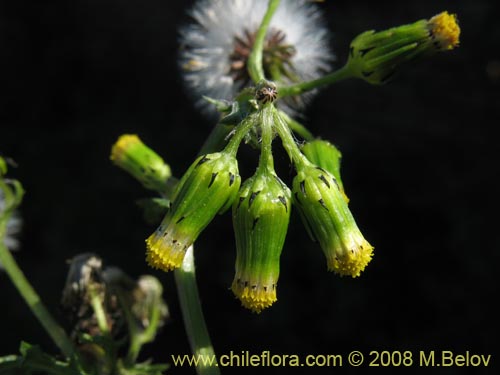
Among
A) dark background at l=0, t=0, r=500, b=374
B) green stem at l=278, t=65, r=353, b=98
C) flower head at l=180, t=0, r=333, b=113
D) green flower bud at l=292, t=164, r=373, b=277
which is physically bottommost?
green flower bud at l=292, t=164, r=373, b=277

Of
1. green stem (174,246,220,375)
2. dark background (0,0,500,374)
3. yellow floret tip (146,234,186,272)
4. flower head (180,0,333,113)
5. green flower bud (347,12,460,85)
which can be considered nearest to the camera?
yellow floret tip (146,234,186,272)

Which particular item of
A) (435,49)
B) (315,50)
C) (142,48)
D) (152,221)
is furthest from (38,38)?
(435,49)

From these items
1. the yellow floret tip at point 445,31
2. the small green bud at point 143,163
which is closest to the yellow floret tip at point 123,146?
the small green bud at point 143,163

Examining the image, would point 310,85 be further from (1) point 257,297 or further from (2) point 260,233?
(1) point 257,297

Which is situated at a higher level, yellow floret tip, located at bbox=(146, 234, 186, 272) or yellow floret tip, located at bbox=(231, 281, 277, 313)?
yellow floret tip, located at bbox=(146, 234, 186, 272)

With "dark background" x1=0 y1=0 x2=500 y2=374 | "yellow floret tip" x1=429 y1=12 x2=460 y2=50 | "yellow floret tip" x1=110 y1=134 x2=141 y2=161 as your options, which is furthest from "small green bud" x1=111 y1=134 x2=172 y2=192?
"dark background" x1=0 y1=0 x2=500 y2=374

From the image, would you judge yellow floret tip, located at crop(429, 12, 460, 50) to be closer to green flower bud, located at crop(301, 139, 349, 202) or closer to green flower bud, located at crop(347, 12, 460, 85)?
green flower bud, located at crop(347, 12, 460, 85)

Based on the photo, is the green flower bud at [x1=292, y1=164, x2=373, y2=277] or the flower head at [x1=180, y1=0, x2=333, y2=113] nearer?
the green flower bud at [x1=292, y1=164, x2=373, y2=277]

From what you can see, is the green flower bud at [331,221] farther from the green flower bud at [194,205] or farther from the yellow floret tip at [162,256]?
the yellow floret tip at [162,256]
